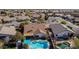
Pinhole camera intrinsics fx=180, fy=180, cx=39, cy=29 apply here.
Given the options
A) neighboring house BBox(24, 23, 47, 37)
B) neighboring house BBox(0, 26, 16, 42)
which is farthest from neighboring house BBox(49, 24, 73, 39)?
neighboring house BBox(0, 26, 16, 42)

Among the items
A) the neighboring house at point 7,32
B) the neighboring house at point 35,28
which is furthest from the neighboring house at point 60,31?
the neighboring house at point 7,32

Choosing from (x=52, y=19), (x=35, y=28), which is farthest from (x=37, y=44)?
(x=52, y=19)

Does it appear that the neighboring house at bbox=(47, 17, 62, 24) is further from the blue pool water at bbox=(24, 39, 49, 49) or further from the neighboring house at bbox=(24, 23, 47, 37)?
the blue pool water at bbox=(24, 39, 49, 49)

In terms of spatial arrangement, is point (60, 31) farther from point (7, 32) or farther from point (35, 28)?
point (7, 32)

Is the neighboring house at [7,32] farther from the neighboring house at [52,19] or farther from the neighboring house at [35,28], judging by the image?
the neighboring house at [52,19]
